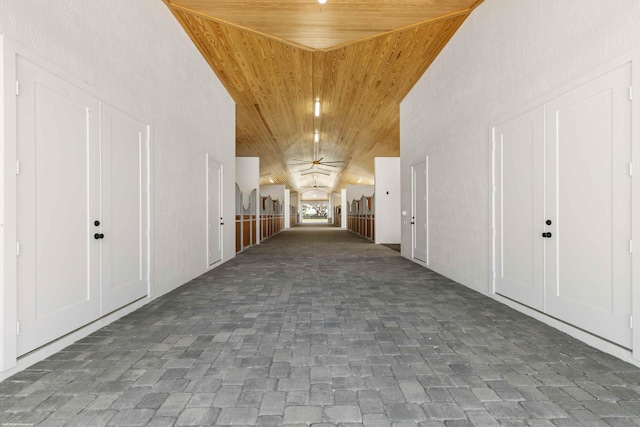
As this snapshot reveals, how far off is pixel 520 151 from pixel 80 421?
3817 millimetres

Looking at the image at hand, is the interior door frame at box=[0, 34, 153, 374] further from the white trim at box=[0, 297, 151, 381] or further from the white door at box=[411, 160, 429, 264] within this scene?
the white door at box=[411, 160, 429, 264]

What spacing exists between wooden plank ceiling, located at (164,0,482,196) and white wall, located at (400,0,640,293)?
52 centimetres

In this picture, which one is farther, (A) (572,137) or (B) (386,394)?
(A) (572,137)

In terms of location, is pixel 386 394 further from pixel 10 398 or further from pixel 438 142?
pixel 438 142

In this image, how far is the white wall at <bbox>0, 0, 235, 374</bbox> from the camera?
2.23m

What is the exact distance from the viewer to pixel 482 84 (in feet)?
12.1

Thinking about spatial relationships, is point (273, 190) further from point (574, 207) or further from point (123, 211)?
point (574, 207)

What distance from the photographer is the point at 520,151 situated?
3082 millimetres

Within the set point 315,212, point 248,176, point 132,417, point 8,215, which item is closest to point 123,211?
point 8,215

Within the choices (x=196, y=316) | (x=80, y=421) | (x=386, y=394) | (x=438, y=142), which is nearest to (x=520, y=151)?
(x=438, y=142)

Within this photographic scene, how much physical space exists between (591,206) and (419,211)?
3533 millimetres

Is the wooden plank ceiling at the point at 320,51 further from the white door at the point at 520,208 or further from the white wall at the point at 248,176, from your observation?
the white door at the point at 520,208

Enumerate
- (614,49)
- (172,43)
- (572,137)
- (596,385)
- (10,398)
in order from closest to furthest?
(10,398)
(596,385)
(614,49)
(572,137)
(172,43)

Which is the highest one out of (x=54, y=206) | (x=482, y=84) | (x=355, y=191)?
(x=482, y=84)
